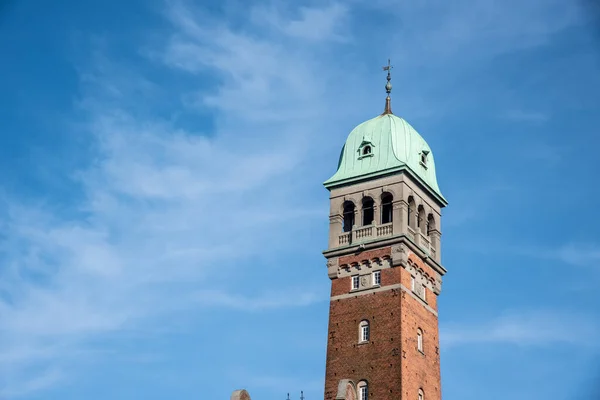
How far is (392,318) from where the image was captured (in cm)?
8300

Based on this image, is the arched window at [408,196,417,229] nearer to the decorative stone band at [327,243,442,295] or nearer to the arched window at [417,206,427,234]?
the arched window at [417,206,427,234]

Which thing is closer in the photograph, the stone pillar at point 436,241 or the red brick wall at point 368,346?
the red brick wall at point 368,346

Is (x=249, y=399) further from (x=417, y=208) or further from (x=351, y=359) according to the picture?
(x=417, y=208)

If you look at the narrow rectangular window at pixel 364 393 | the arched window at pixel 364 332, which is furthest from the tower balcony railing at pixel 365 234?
the narrow rectangular window at pixel 364 393

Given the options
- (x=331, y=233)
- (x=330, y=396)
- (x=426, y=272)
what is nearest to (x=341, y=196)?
(x=331, y=233)

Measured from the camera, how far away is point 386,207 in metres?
89.4

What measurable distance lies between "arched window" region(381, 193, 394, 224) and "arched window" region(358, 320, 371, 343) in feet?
28.2

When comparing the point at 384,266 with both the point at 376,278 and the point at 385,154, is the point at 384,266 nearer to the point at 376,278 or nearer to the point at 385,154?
the point at 376,278

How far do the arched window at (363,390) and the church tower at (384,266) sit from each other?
0.23ft

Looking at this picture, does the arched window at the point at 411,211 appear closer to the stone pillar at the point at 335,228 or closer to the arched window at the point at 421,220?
the arched window at the point at 421,220

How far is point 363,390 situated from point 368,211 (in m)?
15.2

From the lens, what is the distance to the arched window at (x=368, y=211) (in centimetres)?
8950

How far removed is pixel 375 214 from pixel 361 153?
232 inches

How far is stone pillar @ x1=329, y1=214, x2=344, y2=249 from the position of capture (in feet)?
292
